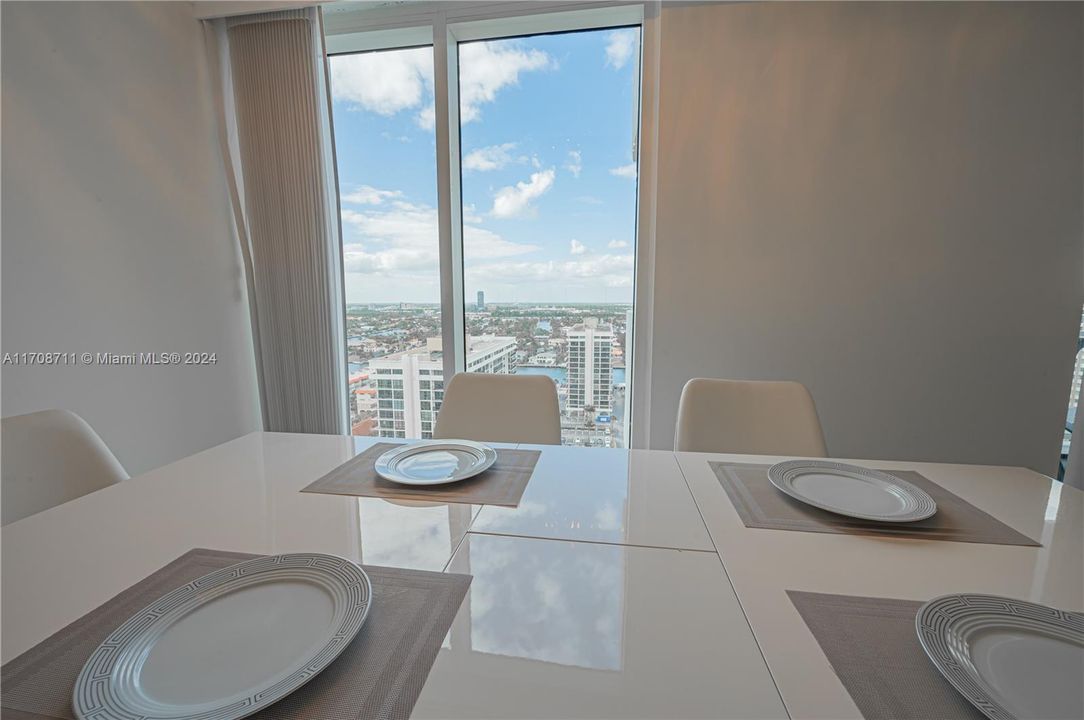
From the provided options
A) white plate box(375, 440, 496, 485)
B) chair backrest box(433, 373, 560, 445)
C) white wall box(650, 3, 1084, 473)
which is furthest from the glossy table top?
white wall box(650, 3, 1084, 473)

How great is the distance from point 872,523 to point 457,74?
2381mm

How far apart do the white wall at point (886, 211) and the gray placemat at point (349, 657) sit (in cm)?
165

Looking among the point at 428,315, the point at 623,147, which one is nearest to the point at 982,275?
the point at 623,147

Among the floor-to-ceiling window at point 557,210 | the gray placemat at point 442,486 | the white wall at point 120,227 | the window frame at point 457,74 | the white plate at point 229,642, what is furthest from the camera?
the floor-to-ceiling window at point 557,210

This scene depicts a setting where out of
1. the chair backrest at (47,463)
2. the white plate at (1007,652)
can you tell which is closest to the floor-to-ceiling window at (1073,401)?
the white plate at (1007,652)

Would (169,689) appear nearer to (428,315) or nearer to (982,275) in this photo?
(428,315)

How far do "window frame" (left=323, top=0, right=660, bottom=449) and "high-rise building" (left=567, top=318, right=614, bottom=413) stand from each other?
4.5 inches

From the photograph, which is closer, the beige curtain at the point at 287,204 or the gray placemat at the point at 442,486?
the gray placemat at the point at 442,486

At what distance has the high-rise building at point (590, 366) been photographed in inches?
85.7

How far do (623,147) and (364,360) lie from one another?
1.72 metres

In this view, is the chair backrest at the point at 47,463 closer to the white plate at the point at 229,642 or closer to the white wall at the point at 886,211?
the white plate at the point at 229,642

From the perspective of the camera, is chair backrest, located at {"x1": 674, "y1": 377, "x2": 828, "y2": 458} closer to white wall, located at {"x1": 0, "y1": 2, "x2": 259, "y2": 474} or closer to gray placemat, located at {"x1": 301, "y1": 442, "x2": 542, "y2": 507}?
gray placemat, located at {"x1": 301, "y1": 442, "x2": 542, "y2": 507}

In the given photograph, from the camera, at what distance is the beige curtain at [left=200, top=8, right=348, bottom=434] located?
198 cm

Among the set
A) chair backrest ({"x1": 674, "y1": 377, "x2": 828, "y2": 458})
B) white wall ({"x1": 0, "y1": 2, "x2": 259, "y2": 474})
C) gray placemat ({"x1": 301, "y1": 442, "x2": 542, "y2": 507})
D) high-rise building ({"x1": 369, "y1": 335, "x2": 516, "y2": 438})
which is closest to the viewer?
gray placemat ({"x1": 301, "y1": 442, "x2": 542, "y2": 507})
